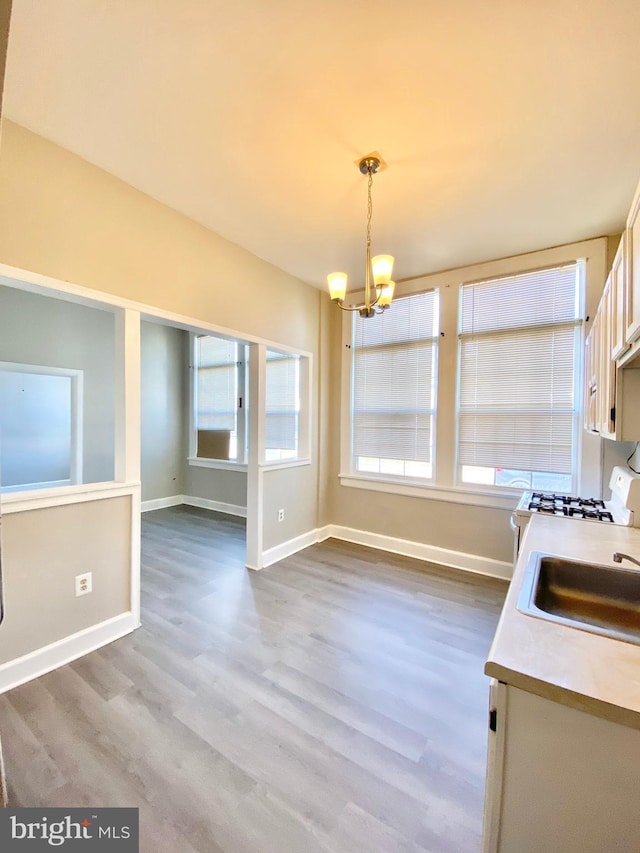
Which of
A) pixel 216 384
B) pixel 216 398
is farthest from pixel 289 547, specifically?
pixel 216 384

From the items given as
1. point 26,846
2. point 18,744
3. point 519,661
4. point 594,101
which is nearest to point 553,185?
point 594,101

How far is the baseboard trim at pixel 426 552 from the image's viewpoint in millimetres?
3361

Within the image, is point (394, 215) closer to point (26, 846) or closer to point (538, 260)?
point (538, 260)

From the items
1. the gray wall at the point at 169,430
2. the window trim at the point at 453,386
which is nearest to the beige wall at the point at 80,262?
the window trim at the point at 453,386

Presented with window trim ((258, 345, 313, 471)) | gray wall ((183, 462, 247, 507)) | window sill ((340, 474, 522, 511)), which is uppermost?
window trim ((258, 345, 313, 471))

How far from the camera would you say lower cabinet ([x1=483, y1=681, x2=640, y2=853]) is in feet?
2.48

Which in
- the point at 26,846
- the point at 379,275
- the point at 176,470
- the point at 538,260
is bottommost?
the point at 26,846

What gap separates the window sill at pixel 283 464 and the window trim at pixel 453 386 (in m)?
0.58

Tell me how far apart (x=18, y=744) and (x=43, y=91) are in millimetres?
3043

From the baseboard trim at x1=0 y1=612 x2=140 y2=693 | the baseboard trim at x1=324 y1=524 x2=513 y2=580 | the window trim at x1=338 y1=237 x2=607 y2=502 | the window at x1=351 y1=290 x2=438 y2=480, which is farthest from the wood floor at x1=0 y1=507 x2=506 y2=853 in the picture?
the window at x1=351 y1=290 x2=438 y2=480

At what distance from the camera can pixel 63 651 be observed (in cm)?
213

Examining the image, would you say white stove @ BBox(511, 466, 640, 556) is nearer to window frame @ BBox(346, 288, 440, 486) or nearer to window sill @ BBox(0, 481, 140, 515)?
window frame @ BBox(346, 288, 440, 486)

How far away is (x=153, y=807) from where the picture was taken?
136 centimetres

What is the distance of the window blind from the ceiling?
285 cm
